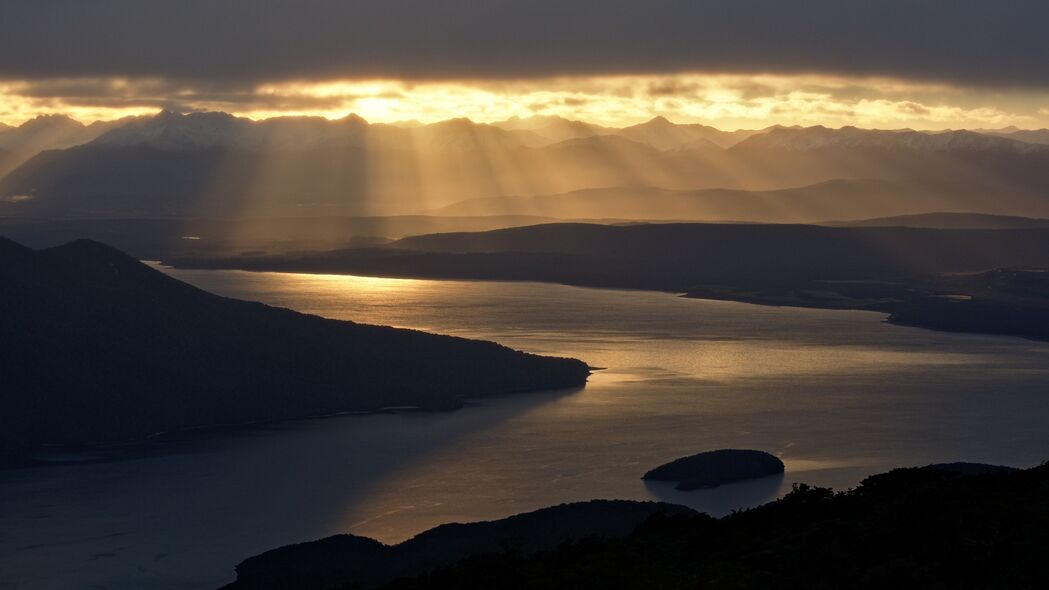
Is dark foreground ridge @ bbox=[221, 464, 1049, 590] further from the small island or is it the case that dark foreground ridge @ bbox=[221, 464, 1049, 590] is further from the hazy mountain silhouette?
the hazy mountain silhouette

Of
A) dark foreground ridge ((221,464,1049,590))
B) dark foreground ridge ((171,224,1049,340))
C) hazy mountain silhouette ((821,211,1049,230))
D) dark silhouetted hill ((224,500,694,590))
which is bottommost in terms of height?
dark silhouetted hill ((224,500,694,590))

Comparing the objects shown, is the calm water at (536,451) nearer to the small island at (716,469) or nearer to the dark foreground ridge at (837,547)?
the small island at (716,469)

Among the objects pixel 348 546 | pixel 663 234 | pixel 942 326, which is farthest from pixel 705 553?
pixel 663 234

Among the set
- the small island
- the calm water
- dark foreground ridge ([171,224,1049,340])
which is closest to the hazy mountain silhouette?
dark foreground ridge ([171,224,1049,340])

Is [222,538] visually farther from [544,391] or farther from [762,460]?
[544,391]

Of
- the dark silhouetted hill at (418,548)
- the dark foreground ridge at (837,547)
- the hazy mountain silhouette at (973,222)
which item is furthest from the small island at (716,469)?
the hazy mountain silhouette at (973,222)

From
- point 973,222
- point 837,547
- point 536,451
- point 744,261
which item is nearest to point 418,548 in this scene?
point 837,547

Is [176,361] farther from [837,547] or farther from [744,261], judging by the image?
[744,261]

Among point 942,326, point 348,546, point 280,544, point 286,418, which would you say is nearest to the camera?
point 348,546

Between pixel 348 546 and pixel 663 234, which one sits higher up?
pixel 663 234
